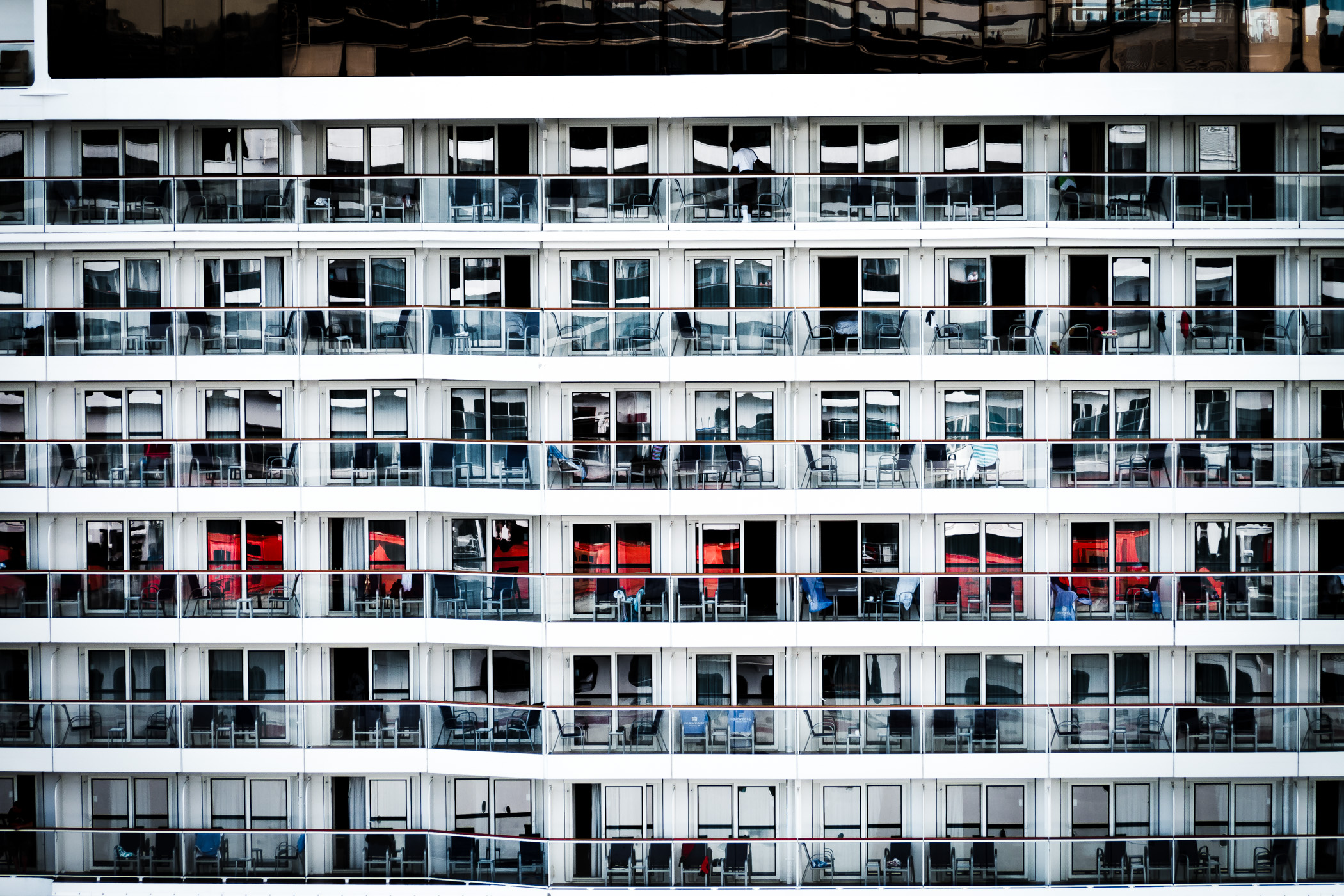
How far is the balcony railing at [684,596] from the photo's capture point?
16.8m

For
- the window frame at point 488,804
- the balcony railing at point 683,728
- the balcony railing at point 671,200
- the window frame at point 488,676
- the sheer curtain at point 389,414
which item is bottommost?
the window frame at point 488,804

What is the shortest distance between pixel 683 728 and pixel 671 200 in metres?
6.54

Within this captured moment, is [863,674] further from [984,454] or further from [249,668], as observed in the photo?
[249,668]

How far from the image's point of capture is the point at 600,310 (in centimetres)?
1686

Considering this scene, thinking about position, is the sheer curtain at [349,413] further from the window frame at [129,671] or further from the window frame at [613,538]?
the window frame at [129,671]

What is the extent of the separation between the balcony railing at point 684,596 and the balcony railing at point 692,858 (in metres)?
2.75

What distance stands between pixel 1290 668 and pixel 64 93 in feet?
55.3

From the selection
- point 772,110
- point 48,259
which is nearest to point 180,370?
point 48,259

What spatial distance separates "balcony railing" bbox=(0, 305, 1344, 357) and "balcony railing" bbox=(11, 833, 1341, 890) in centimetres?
604

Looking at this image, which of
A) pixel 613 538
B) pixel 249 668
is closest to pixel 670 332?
pixel 613 538

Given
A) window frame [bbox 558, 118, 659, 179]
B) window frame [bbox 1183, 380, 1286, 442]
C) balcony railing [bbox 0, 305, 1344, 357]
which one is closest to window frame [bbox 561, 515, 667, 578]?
balcony railing [bbox 0, 305, 1344, 357]

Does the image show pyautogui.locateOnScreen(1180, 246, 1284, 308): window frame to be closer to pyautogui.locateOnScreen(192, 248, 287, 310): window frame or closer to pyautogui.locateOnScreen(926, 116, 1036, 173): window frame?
pyautogui.locateOnScreen(926, 116, 1036, 173): window frame

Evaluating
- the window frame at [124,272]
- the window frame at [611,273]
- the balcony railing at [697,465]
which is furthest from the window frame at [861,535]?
the window frame at [124,272]

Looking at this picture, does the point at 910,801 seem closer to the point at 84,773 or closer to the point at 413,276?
the point at 413,276
